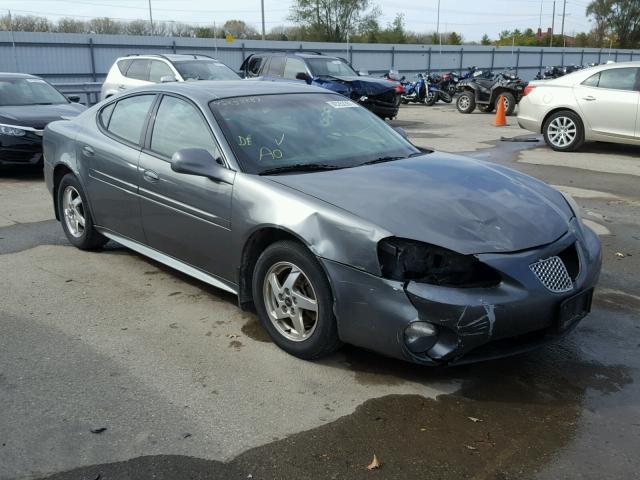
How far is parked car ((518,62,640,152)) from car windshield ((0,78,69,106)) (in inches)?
341

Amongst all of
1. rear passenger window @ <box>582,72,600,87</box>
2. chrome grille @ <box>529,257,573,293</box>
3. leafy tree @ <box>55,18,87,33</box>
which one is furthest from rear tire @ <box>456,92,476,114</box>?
leafy tree @ <box>55,18,87,33</box>

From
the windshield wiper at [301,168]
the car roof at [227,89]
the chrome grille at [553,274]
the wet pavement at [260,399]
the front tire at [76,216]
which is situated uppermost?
the car roof at [227,89]

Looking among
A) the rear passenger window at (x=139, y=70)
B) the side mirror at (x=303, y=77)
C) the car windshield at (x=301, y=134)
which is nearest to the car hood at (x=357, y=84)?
the side mirror at (x=303, y=77)

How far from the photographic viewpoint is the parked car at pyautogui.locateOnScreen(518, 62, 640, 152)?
444 inches

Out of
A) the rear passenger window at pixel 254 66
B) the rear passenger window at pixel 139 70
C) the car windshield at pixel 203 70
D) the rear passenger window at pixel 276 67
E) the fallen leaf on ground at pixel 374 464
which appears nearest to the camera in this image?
the fallen leaf on ground at pixel 374 464

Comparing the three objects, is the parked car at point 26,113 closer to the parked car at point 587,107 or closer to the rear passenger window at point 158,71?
the rear passenger window at point 158,71

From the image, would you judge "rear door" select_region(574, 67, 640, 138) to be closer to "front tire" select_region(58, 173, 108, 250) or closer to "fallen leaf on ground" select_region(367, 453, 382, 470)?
"front tire" select_region(58, 173, 108, 250)

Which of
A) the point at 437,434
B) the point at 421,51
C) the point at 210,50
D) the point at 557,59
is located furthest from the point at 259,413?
the point at 557,59

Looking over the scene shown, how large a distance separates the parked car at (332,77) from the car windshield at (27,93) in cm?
618

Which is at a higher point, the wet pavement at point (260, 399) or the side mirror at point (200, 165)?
the side mirror at point (200, 165)

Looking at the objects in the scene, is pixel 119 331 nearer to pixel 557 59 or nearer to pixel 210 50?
pixel 210 50

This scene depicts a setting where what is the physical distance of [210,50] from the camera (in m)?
27.2

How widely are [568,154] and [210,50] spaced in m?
18.6

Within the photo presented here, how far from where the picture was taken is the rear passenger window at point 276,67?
55.6 feet
